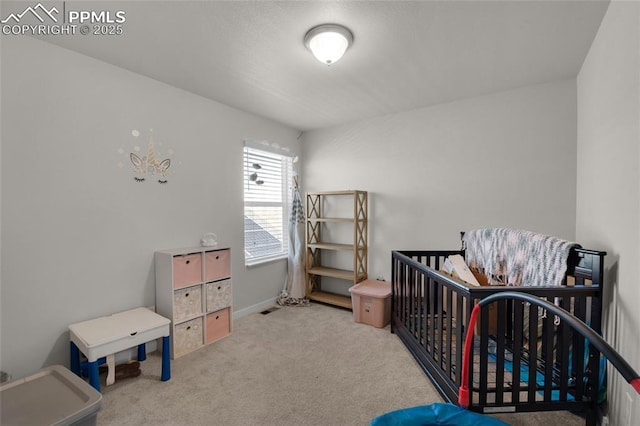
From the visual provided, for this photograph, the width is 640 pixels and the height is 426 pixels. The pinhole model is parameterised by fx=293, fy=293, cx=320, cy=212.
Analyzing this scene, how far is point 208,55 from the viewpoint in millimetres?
2121

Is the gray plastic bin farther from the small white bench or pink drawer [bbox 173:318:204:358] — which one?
pink drawer [bbox 173:318:204:358]

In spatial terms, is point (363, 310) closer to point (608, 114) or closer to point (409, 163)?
point (409, 163)

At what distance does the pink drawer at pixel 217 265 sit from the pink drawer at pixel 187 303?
15cm

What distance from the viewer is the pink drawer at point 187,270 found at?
244cm

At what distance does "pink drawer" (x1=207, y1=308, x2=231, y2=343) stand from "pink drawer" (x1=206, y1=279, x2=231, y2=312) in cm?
6

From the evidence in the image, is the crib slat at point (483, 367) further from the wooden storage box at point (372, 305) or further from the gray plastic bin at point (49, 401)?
the gray plastic bin at point (49, 401)

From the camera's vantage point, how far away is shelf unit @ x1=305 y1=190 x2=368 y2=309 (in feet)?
11.6

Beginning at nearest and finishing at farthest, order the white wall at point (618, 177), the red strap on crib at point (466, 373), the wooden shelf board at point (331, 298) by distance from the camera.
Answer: the white wall at point (618, 177)
the red strap on crib at point (466, 373)
the wooden shelf board at point (331, 298)

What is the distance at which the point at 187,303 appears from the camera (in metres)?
2.51

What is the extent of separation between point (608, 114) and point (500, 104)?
46.0 inches

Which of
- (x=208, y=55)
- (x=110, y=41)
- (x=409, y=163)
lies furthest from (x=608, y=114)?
(x=110, y=41)

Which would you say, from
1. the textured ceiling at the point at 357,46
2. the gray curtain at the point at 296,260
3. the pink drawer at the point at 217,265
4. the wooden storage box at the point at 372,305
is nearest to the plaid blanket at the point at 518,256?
the wooden storage box at the point at 372,305

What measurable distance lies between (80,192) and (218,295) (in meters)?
1.37

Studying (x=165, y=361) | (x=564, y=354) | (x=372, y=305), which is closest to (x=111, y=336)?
(x=165, y=361)
